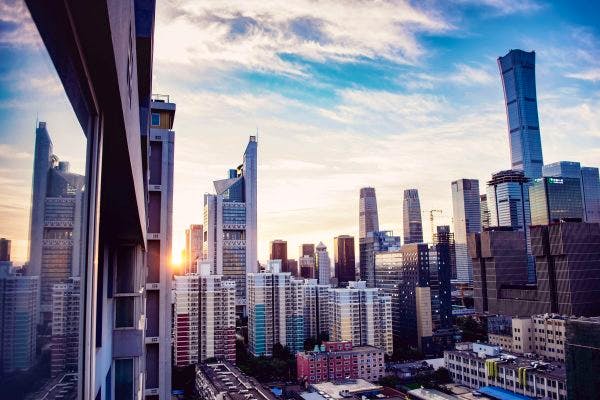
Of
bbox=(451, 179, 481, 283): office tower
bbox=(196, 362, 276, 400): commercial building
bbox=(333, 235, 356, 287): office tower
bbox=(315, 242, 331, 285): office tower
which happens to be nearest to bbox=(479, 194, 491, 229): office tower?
bbox=(451, 179, 481, 283): office tower

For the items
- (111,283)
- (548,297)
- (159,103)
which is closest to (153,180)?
(159,103)

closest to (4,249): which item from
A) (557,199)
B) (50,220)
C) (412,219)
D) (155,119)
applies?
(50,220)

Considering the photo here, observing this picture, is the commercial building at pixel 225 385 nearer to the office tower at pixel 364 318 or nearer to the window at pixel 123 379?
the office tower at pixel 364 318

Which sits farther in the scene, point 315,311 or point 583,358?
point 315,311

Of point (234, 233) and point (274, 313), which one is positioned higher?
point (234, 233)

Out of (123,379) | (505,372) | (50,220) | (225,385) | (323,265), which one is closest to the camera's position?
(50,220)

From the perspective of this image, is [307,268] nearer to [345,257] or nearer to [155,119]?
[345,257]
